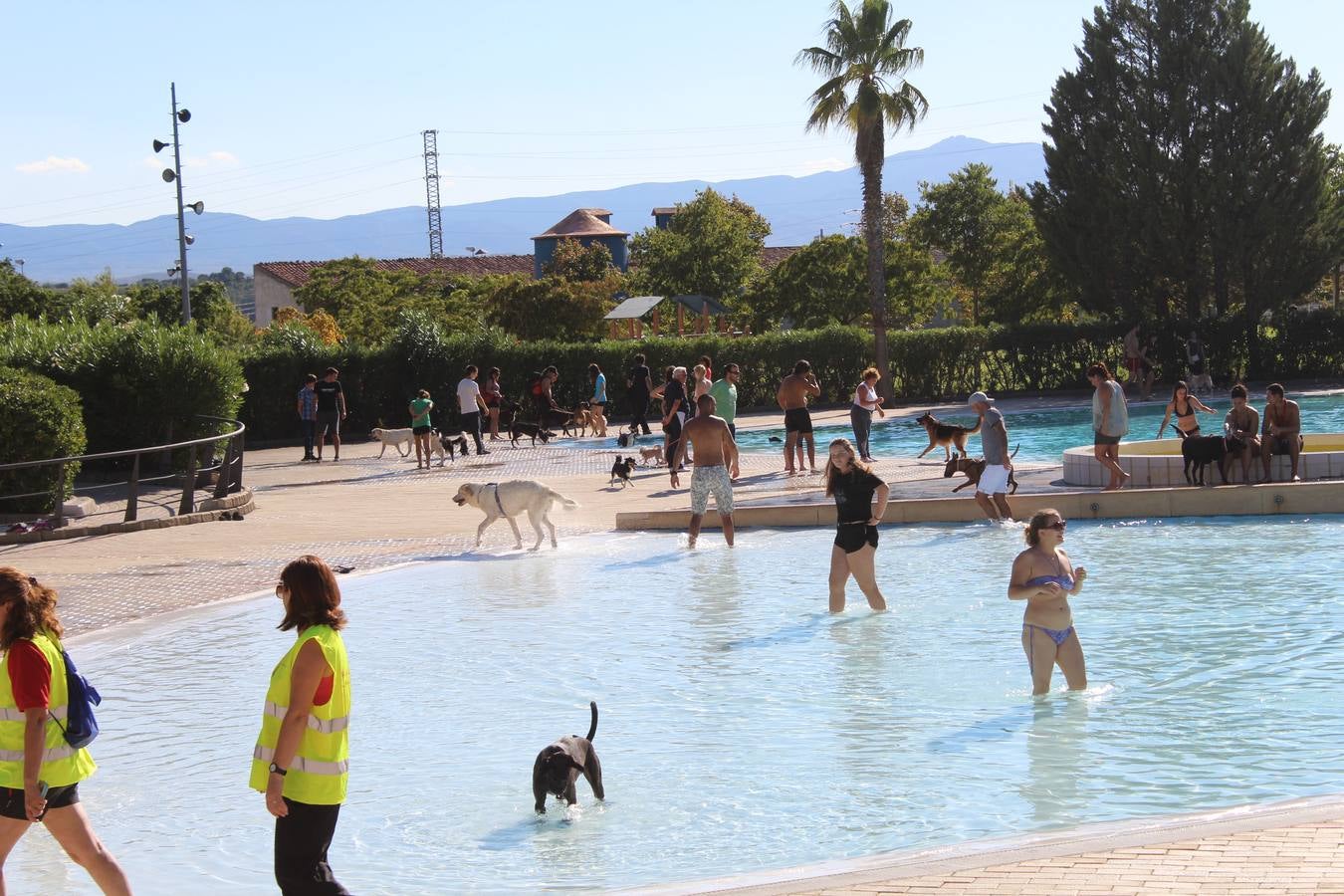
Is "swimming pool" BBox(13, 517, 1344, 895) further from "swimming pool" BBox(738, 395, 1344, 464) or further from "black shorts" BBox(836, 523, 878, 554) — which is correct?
"swimming pool" BBox(738, 395, 1344, 464)

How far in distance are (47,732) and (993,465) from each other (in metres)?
12.4

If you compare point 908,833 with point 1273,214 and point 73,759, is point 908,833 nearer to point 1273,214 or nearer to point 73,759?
point 73,759

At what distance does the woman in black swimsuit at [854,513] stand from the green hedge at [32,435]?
37.5ft

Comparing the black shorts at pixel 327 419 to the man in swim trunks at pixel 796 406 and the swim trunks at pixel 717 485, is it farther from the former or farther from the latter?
the swim trunks at pixel 717 485

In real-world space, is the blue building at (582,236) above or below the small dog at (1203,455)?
above

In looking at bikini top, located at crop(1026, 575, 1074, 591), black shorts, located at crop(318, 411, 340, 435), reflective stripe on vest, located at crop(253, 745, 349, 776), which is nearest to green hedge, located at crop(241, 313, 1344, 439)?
black shorts, located at crop(318, 411, 340, 435)

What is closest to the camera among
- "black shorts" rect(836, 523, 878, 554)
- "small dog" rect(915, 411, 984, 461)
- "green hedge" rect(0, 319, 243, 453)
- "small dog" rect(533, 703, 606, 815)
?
"small dog" rect(533, 703, 606, 815)

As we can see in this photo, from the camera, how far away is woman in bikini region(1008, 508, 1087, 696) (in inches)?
354

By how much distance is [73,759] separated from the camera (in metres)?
5.79

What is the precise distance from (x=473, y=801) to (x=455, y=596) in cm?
630

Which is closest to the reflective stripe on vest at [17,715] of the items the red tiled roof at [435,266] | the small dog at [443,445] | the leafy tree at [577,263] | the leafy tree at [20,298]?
the small dog at [443,445]

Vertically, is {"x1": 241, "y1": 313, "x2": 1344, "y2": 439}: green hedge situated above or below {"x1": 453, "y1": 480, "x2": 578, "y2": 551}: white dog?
above

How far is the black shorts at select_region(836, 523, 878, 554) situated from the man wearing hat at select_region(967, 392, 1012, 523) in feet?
13.8

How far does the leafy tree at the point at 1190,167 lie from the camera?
3706 centimetres
